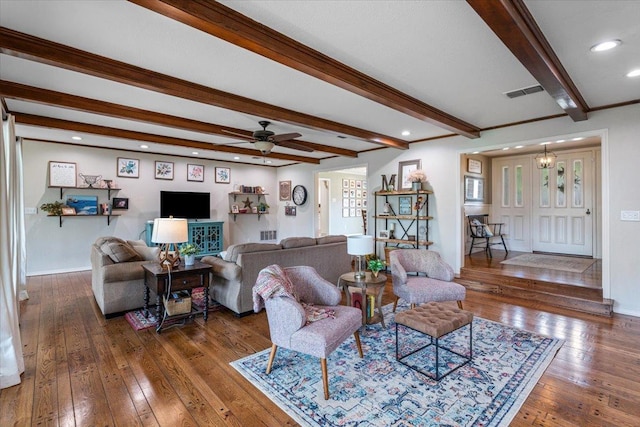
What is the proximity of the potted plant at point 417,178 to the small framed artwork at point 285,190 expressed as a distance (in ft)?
13.3

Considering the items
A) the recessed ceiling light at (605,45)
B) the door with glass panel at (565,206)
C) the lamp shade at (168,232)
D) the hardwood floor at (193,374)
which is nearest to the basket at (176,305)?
the hardwood floor at (193,374)

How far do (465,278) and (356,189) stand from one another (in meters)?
5.84

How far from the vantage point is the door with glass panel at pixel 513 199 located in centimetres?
716

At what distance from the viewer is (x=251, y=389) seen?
2.35 metres

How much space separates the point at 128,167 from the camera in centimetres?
686

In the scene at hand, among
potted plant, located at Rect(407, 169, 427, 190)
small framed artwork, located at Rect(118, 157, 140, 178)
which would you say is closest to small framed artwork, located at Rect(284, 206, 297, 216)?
small framed artwork, located at Rect(118, 157, 140, 178)

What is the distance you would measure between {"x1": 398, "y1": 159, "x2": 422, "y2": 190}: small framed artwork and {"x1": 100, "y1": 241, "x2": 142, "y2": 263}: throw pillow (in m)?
4.70

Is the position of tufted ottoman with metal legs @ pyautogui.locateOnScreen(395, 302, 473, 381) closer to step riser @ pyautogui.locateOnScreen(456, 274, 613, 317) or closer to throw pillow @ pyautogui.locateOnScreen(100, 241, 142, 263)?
step riser @ pyautogui.locateOnScreen(456, 274, 613, 317)

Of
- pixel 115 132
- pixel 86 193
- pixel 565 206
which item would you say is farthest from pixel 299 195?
pixel 565 206

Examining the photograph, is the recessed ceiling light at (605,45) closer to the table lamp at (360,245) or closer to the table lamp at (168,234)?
the table lamp at (360,245)

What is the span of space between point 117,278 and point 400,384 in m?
3.36

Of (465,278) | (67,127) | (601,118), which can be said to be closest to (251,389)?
(465,278)

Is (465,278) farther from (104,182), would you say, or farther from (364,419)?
(104,182)

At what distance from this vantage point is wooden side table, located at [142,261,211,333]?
3.38 m
